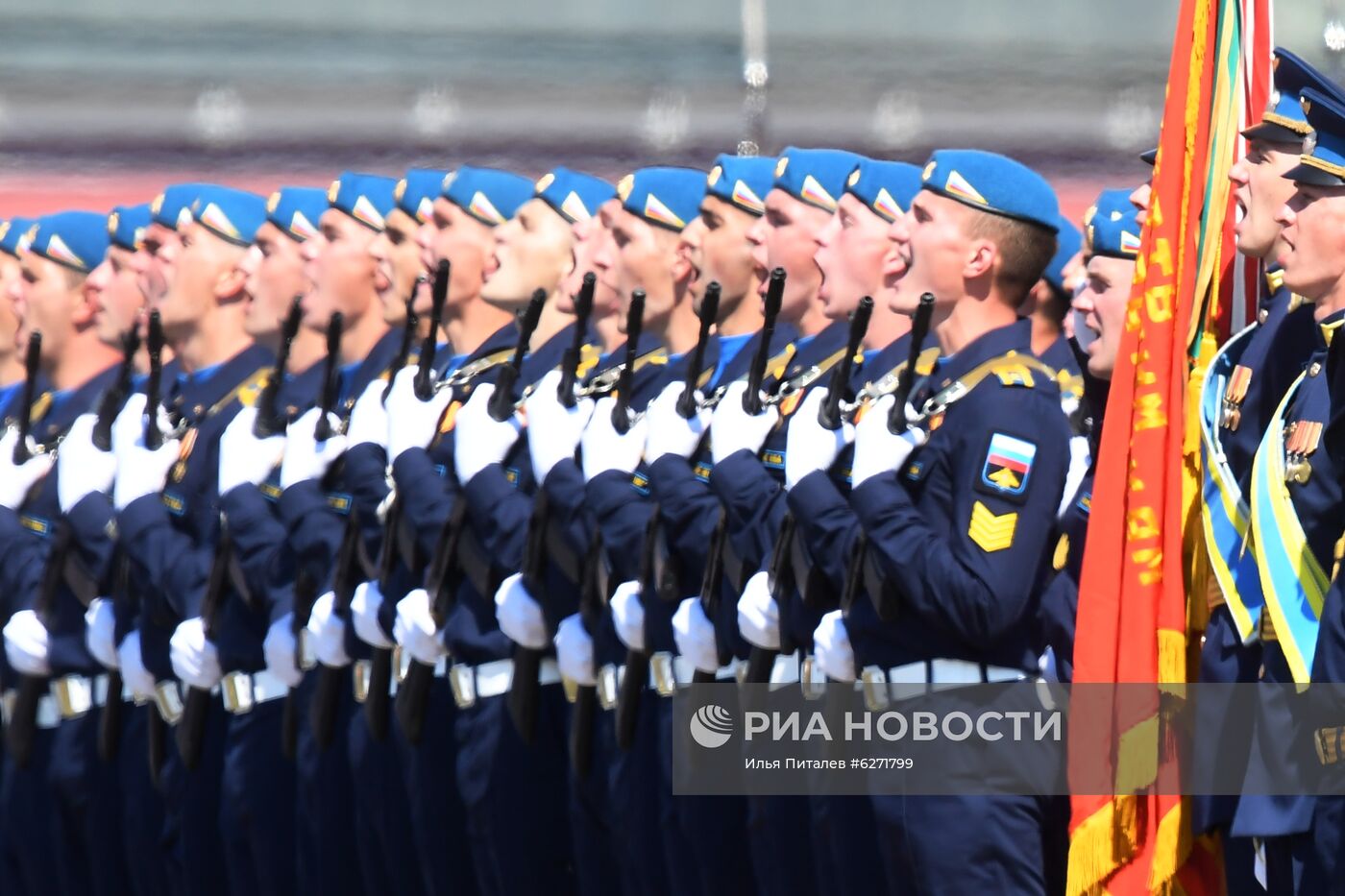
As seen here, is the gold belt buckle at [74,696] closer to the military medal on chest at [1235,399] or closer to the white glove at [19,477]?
the white glove at [19,477]

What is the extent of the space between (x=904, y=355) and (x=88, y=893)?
3083mm

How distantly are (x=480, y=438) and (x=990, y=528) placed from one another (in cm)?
170

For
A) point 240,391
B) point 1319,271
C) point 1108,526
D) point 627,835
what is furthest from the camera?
point 240,391

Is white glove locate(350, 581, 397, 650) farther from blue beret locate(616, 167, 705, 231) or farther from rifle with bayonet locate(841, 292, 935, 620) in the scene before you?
rifle with bayonet locate(841, 292, 935, 620)

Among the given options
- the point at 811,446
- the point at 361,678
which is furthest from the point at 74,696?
the point at 811,446

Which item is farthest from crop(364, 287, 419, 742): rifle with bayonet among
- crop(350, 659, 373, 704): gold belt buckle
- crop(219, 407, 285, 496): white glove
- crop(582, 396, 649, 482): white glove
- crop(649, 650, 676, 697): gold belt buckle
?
crop(649, 650, 676, 697): gold belt buckle

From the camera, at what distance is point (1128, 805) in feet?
15.0

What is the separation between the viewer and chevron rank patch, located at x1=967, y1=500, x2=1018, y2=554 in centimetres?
484

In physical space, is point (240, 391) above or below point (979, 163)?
above

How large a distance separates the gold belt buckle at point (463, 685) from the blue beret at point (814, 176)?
4.50 feet

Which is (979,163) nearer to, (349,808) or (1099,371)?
(1099,371)

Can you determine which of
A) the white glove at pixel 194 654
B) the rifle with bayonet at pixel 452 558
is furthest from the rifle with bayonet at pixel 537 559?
the white glove at pixel 194 654

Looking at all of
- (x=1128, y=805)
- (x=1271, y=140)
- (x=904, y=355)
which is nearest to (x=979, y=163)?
(x=904, y=355)

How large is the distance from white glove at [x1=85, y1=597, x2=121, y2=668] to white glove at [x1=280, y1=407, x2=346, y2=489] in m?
0.75
